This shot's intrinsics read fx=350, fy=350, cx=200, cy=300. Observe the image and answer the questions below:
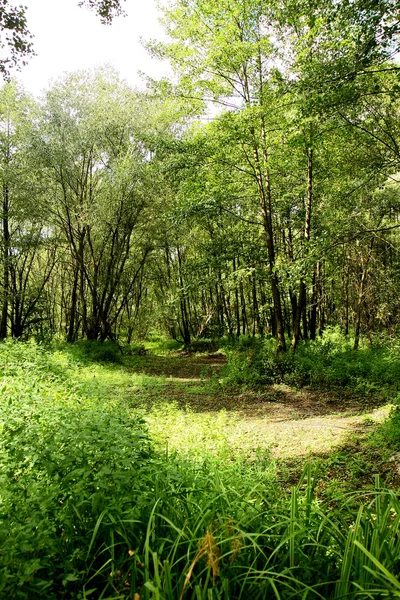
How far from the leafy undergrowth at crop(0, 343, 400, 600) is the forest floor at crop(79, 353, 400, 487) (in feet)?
2.09

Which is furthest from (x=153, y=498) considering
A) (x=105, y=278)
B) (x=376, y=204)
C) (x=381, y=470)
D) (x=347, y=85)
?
(x=105, y=278)

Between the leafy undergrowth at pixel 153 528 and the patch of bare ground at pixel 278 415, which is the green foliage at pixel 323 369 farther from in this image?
the leafy undergrowth at pixel 153 528

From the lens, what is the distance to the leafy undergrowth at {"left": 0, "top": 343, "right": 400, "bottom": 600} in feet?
5.60

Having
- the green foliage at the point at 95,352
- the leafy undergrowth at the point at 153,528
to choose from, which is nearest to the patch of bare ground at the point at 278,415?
the leafy undergrowth at the point at 153,528

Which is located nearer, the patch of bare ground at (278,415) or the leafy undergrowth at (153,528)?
the leafy undergrowth at (153,528)

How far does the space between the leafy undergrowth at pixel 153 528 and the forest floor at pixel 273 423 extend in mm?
636

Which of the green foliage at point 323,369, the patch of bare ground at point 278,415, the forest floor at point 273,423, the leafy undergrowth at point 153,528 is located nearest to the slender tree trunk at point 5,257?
the forest floor at point 273,423

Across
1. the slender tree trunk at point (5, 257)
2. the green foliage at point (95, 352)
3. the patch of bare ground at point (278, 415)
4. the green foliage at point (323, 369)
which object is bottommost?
the patch of bare ground at point (278, 415)

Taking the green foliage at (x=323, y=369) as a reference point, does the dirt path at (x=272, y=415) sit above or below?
below

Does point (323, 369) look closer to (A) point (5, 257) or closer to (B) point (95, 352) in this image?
(B) point (95, 352)

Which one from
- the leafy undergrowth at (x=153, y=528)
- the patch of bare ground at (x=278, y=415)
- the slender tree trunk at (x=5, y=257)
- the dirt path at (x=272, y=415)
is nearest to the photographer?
the leafy undergrowth at (x=153, y=528)

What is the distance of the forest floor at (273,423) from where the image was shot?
180 inches

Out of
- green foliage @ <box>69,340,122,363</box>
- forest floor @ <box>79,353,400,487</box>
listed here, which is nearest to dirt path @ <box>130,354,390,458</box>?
forest floor @ <box>79,353,400,487</box>

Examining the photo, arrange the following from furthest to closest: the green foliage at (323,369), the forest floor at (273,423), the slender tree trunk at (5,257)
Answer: the slender tree trunk at (5,257) → the green foliage at (323,369) → the forest floor at (273,423)
